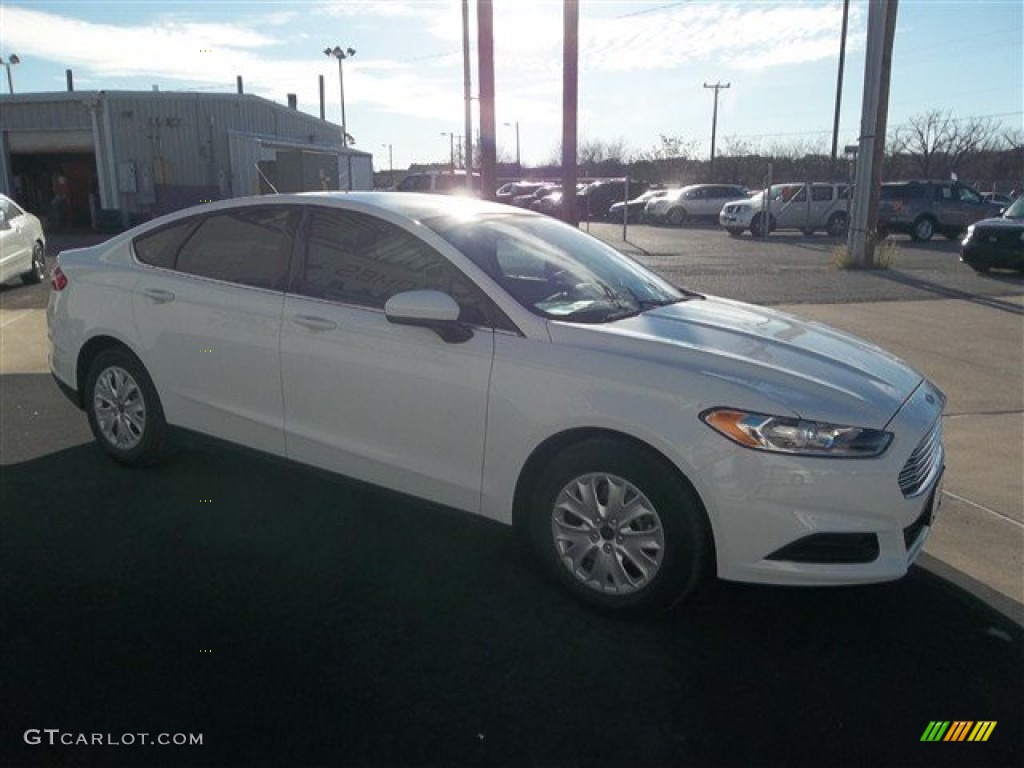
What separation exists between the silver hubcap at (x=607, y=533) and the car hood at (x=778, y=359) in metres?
0.52

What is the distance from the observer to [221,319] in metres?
4.26

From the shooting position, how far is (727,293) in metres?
12.8

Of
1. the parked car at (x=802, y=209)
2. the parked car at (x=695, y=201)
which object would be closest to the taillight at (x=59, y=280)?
the parked car at (x=802, y=209)

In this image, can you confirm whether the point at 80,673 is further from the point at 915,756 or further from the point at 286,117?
the point at 286,117

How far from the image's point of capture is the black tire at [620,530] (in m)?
3.11

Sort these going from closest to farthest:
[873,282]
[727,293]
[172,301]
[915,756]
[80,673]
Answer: [915,756] → [80,673] → [172,301] → [727,293] → [873,282]

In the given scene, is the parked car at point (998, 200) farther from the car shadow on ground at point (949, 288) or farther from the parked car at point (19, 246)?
the parked car at point (19, 246)

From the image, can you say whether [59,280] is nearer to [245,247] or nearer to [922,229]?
[245,247]

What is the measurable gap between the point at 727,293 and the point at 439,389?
1008cm

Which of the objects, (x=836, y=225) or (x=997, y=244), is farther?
(x=836, y=225)

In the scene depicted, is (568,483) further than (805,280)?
No

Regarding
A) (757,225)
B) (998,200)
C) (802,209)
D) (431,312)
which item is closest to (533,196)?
(757,225)

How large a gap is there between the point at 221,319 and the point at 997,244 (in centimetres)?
1583

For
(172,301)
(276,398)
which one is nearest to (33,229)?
(172,301)
